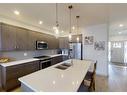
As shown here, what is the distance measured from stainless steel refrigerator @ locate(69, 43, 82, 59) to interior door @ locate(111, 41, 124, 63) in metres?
4.83

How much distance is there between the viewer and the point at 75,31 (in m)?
6.12

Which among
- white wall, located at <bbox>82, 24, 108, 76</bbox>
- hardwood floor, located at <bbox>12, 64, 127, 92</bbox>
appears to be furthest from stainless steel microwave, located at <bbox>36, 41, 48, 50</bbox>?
white wall, located at <bbox>82, 24, 108, 76</bbox>

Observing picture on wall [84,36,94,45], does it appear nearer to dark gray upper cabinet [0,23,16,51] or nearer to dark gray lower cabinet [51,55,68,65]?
dark gray lower cabinet [51,55,68,65]

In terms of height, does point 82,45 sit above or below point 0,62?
above

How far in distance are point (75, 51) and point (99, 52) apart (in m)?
1.31

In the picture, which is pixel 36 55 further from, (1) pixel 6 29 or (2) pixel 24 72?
(1) pixel 6 29

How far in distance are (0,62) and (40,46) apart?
1.96m

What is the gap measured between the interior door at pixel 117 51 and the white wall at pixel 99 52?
176 inches

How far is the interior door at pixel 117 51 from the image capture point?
27.0 ft

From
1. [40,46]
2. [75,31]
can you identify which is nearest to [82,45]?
[75,31]

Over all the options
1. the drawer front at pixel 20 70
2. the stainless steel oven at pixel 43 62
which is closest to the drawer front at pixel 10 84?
the drawer front at pixel 20 70

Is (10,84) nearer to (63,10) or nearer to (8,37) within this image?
(8,37)

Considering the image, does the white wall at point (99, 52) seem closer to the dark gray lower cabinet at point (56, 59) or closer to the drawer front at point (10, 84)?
the dark gray lower cabinet at point (56, 59)

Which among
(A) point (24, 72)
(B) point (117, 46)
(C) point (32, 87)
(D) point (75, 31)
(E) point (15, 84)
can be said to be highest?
(D) point (75, 31)
